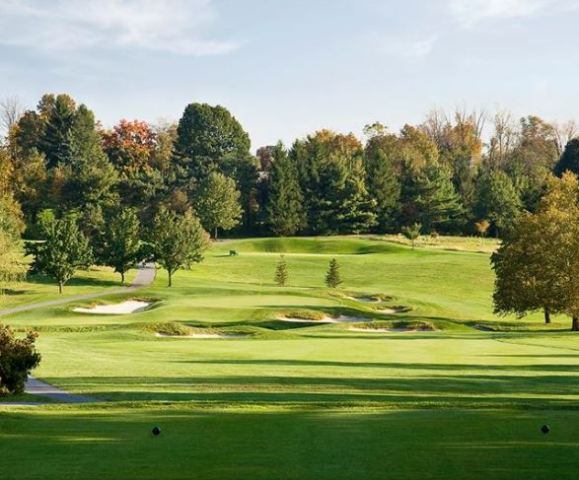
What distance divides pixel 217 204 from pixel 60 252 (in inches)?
1829

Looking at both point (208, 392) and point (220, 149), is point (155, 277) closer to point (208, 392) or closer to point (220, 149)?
point (208, 392)

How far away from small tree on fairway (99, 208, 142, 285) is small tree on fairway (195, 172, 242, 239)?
39.4 m

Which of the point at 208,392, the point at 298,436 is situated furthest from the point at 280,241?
the point at 298,436

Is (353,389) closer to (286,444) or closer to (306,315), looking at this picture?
(286,444)

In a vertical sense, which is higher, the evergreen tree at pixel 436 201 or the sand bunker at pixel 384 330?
the evergreen tree at pixel 436 201

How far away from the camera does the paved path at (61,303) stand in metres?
18.9

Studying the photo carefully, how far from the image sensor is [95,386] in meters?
21.0

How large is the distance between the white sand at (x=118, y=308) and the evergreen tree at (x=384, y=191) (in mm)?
Result: 59224

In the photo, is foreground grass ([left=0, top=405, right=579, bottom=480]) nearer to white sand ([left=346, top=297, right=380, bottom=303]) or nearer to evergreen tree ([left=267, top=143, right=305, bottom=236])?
white sand ([left=346, top=297, right=380, bottom=303])

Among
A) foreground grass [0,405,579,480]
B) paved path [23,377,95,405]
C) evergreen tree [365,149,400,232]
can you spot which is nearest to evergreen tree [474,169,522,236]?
evergreen tree [365,149,400,232]

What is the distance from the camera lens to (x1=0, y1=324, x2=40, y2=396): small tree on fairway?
2003 centimetres

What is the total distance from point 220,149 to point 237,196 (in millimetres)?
28564

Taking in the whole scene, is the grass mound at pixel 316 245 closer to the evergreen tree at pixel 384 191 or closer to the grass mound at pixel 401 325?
the evergreen tree at pixel 384 191

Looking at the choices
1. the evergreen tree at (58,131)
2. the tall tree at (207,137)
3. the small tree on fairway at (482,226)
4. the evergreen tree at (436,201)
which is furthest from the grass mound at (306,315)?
the evergreen tree at (58,131)
